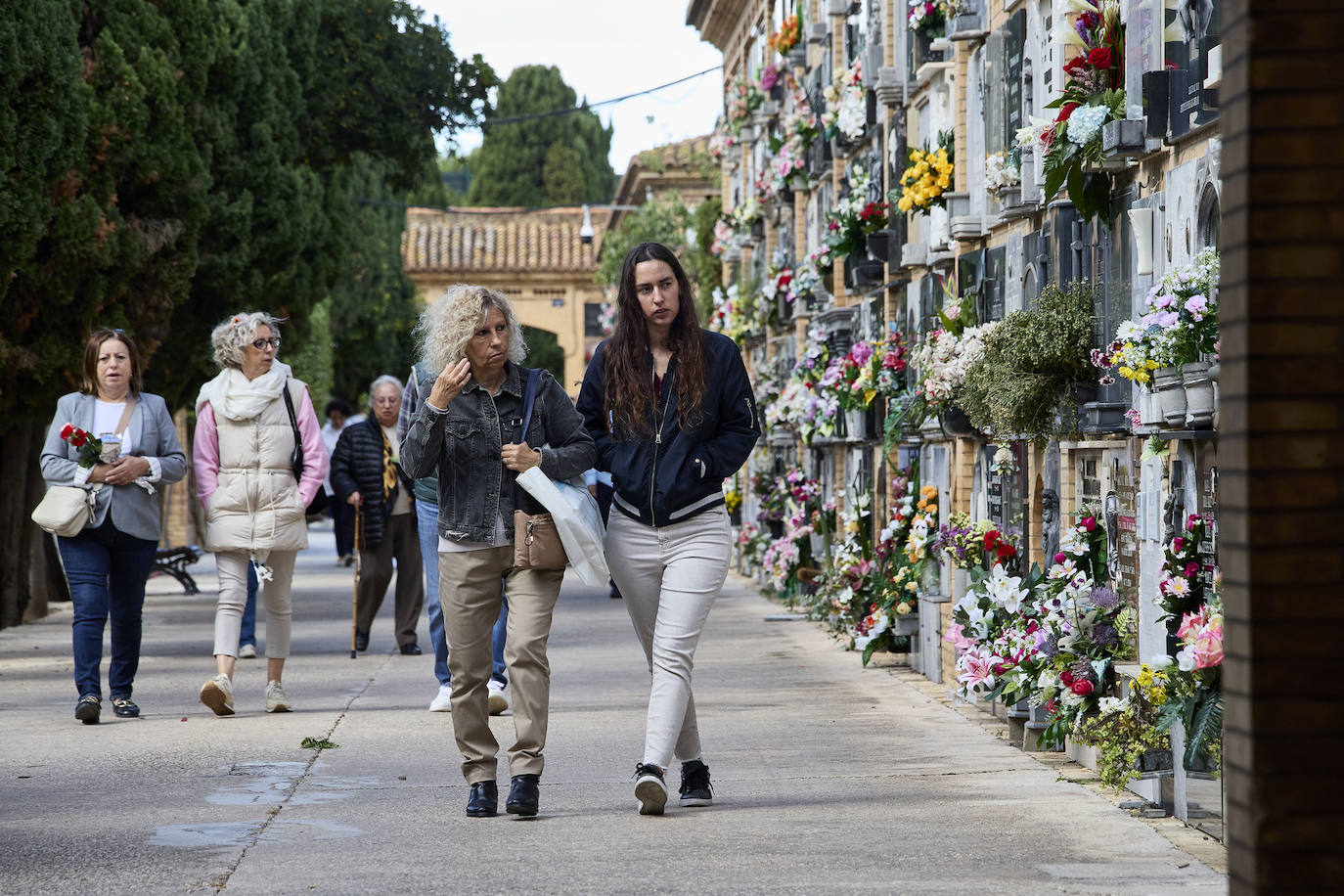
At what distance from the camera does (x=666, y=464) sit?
7.02 m

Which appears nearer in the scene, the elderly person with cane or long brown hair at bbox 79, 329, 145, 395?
the elderly person with cane

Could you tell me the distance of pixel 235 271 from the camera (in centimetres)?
1878

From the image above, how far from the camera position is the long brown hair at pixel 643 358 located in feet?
23.3

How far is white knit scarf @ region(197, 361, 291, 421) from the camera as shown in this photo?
10.4 meters

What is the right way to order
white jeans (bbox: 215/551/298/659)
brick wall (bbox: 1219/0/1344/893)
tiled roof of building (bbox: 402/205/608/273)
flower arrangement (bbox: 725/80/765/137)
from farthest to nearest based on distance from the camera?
1. tiled roof of building (bbox: 402/205/608/273)
2. flower arrangement (bbox: 725/80/765/137)
3. white jeans (bbox: 215/551/298/659)
4. brick wall (bbox: 1219/0/1344/893)

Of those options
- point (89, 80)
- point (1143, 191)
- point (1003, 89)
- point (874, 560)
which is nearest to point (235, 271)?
point (89, 80)

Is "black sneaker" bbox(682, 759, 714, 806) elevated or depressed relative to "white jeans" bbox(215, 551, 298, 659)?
depressed

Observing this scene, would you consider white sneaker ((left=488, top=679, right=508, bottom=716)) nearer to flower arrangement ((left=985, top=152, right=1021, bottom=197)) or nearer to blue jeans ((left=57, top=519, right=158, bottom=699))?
blue jeans ((left=57, top=519, right=158, bottom=699))

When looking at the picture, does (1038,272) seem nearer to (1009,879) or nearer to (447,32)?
(1009,879)

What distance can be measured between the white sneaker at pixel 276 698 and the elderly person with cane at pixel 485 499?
3.41 metres

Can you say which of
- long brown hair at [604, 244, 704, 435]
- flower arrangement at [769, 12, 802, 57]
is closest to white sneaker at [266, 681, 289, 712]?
long brown hair at [604, 244, 704, 435]

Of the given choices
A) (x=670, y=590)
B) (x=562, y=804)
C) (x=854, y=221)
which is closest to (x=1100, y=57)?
(x=670, y=590)

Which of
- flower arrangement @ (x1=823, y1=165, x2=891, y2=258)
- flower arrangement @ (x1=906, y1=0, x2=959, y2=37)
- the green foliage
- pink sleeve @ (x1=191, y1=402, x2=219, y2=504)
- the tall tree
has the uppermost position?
the tall tree

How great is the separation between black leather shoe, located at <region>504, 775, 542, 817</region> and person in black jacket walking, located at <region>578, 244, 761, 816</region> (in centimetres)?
37
